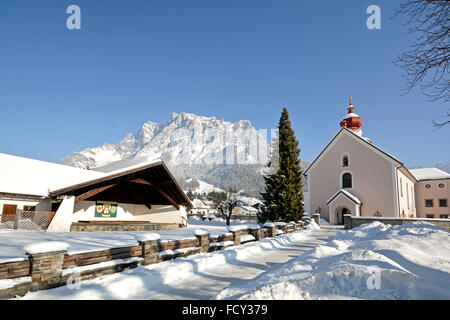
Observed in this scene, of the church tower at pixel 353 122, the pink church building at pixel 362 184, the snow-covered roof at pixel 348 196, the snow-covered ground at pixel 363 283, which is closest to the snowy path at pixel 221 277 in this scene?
the snow-covered ground at pixel 363 283

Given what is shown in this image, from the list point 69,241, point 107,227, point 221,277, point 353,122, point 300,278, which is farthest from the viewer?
point 353,122

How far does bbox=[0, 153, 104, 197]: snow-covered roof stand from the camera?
14312mm

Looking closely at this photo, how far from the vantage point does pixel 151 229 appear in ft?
61.5

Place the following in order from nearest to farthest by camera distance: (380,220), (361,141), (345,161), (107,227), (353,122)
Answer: (107,227), (380,220), (361,141), (345,161), (353,122)

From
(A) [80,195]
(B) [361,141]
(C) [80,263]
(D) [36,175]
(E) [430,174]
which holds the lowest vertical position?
(C) [80,263]

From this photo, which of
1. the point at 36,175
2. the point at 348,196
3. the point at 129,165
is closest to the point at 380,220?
the point at 348,196

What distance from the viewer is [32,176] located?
15.8 meters

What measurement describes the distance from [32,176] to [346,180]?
3182cm

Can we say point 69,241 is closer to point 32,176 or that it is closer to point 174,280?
point 174,280

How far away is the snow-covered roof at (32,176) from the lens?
563 inches

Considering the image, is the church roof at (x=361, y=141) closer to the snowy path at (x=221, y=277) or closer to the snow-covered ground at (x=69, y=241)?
the snow-covered ground at (x=69, y=241)
